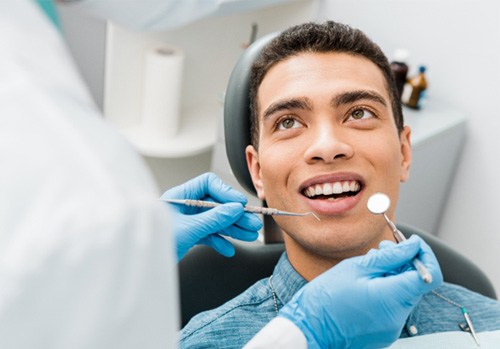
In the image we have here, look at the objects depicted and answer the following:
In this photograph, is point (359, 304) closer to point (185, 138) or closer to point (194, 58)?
point (185, 138)

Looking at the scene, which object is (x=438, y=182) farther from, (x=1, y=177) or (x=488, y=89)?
(x=1, y=177)

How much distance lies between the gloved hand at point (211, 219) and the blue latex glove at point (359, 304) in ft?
0.99

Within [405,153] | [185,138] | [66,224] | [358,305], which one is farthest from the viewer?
[185,138]

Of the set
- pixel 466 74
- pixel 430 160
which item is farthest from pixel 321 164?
pixel 466 74

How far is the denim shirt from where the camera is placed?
1253mm

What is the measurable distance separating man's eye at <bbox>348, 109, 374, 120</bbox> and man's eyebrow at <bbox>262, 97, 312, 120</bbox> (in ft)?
0.32

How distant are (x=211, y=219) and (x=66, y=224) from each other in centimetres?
83

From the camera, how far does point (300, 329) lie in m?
1.04

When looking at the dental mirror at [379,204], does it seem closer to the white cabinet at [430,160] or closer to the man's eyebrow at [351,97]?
the man's eyebrow at [351,97]

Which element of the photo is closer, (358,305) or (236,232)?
(358,305)

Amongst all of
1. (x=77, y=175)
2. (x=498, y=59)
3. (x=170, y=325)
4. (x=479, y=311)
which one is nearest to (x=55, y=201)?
(x=77, y=175)

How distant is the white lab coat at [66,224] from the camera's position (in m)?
0.49

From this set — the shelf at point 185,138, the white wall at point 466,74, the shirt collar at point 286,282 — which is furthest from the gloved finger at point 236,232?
the white wall at point 466,74

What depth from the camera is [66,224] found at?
493 mm
